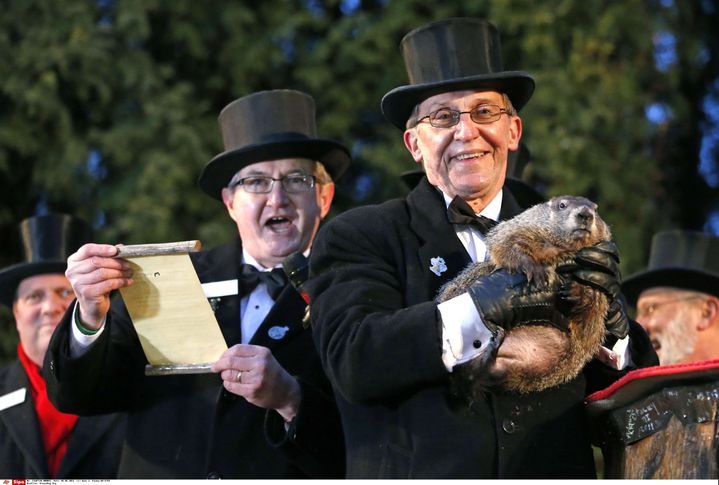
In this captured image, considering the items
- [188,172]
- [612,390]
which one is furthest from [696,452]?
[188,172]

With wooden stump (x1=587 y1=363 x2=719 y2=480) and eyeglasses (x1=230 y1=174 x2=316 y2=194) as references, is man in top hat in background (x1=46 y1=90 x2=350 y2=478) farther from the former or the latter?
Answer: wooden stump (x1=587 y1=363 x2=719 y2=480)

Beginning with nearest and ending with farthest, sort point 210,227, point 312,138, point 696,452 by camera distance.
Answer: point 696,452, point 312,138, point 210,227

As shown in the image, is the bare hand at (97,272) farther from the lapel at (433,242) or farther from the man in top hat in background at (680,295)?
the man in top hat in background at (680,295)

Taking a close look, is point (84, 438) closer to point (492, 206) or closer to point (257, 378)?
point (257, 378)

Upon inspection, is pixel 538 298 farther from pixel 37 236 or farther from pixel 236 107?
pixel 37 236

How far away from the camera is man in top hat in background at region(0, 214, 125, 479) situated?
5.26m

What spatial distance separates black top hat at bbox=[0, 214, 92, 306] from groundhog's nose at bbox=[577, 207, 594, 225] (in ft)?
11.5

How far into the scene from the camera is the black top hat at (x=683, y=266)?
612 centimetres

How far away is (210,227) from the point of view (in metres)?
7.91

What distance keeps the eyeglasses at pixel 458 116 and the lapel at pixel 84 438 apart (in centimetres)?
262

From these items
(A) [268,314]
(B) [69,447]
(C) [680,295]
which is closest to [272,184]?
(A) [268,314]

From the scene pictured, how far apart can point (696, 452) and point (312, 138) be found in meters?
2.65

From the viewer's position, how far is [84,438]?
530 centimetres

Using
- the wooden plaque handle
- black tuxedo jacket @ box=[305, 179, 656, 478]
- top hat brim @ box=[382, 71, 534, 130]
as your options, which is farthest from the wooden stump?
the wooden plaque handle
